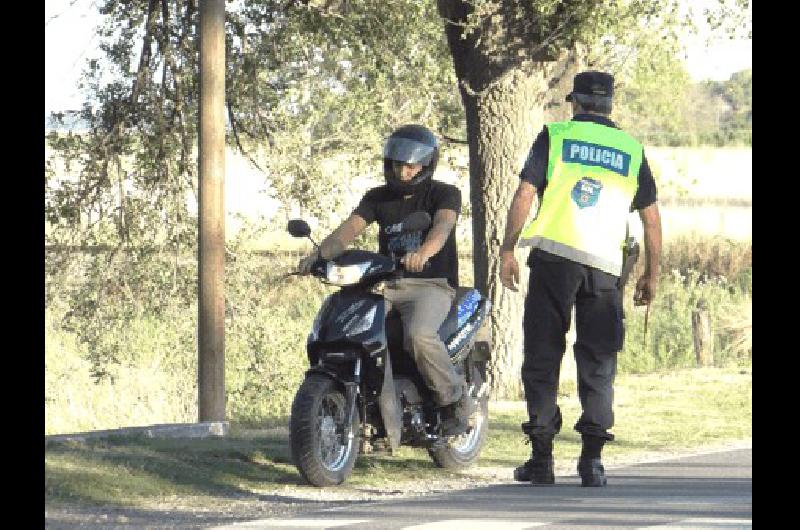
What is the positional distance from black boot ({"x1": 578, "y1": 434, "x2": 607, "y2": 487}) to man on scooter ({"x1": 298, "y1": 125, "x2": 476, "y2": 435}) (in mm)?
1065

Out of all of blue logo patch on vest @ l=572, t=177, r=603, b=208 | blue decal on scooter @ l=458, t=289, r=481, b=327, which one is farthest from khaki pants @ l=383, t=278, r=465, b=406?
blue logo patch on vest @ l=572, t=177, r=603, b=208

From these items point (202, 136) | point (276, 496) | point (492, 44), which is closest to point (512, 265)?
point (276, 496)

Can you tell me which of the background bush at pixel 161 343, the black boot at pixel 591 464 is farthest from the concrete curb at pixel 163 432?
the background bush at pixel 161 343

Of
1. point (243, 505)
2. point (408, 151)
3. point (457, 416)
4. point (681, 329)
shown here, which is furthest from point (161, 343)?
point (243, 505)

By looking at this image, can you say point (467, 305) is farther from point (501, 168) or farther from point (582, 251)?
point (501, 168)

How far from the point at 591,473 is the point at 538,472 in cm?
31

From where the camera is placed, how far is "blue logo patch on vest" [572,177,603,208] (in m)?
10.9

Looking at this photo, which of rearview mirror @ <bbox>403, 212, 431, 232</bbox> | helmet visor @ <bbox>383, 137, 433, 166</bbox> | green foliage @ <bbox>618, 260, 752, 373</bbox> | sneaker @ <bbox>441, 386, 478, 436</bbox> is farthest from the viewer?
green foliage @ <bbox>618, 260, 752, 373</bbox>

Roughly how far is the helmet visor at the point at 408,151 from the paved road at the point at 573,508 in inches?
77.1

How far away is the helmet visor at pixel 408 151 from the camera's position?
11609 mm

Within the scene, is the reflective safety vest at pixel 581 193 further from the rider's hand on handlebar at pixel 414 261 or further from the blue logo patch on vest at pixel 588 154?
the rider's hand on handlebar at pixel 414 261

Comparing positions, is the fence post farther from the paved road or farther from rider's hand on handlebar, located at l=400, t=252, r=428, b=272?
rider's hand on handlebar, located at l=400, t=252, r=428, b=272

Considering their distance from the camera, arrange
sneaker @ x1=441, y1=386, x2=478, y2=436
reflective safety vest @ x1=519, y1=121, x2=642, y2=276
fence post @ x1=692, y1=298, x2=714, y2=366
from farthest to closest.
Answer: fence post @ x1=692, y1=298, x2=714, y2=366
sneaker @ x1=441, y1=386, x2=478, y2=436
reflective safety vest @ x1=519, y1=121, x2=642, y2=276
